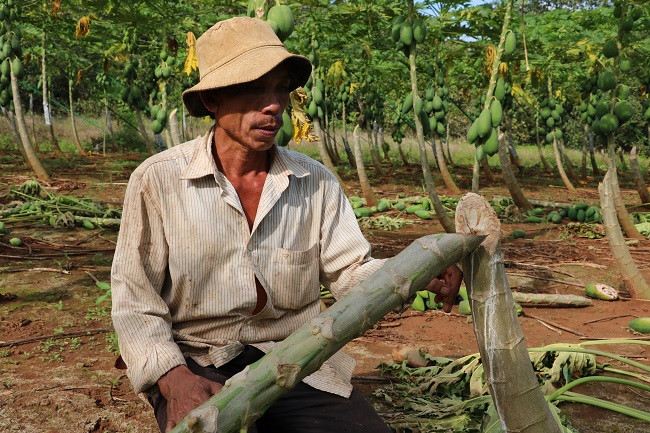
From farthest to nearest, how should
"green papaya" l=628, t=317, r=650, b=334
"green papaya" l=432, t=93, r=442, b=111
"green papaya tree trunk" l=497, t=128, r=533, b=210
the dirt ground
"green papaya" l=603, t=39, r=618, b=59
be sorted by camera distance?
"green papaya" l=432, t=93, r=442, b=111
"green papaya tree trunk" l=497, t=128, r=533, b=210
"green papaya" l=603, t=39, r=618, b=59
"green papaya" l=628, t=317, r=650, b=334
the dirt ground

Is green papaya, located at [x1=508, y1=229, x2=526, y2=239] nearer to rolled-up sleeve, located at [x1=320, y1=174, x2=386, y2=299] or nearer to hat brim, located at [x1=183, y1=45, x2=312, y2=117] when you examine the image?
rolled-up sleeve, located at [x1=320, y1=174, x2=386, y2=299]

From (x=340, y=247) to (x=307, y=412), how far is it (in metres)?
0.52

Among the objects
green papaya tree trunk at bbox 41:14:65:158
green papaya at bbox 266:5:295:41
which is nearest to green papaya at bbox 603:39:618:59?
green papaya at bbox 266:5:295:41

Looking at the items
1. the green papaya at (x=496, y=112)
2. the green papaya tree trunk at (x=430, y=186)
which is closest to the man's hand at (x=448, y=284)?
the green papaya at (x=496, y=112)

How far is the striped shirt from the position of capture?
6.39ft

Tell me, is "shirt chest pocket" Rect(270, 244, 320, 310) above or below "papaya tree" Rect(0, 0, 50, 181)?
below

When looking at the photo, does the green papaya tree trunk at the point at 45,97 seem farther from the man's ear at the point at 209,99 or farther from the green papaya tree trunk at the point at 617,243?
the man's ear at the point at 209,99

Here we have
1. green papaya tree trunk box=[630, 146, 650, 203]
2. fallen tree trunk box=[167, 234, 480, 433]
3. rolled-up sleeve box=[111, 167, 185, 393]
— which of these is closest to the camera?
fallen tree trunk box=[167, 234, 480, 433]

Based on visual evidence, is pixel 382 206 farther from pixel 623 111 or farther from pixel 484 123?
pixel 623 111

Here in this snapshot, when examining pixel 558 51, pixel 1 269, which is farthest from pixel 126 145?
pixel 1 269

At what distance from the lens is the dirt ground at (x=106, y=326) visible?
3.11 m

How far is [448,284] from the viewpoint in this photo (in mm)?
1898

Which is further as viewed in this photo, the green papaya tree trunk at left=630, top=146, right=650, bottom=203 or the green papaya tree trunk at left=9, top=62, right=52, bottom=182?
the green papaya tree trunk at left=9, top=62, right=52, bottom=182

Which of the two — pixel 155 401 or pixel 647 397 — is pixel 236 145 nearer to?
pixel 155 401
